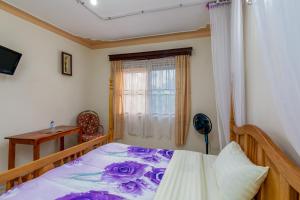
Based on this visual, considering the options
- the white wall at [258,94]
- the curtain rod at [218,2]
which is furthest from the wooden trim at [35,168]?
the curtain rod at [218,2]

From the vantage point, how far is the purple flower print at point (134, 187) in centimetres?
132

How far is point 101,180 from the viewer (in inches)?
58.4

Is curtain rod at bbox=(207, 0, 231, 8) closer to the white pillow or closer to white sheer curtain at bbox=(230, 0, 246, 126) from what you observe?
white sheer curtain at bbox=(230, 0, 246, 126)

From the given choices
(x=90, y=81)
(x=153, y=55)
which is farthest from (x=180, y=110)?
(x=90, y=81)

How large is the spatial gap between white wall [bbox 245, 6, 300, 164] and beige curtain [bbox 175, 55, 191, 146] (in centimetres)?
153

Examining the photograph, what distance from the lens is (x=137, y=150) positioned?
2.29m

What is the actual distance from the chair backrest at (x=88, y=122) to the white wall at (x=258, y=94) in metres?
2.97

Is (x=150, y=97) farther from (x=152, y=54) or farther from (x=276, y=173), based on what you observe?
(x=276, y=173)

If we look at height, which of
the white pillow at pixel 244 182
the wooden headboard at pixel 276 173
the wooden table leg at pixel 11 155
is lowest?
the wooden table leg at pixel 11 155

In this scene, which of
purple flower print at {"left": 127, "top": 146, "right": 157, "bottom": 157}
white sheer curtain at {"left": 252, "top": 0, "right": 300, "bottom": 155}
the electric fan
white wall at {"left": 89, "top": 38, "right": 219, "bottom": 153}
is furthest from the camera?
white wall at {"left": 89, "top": 38, "right": 219, "bottom": 153}

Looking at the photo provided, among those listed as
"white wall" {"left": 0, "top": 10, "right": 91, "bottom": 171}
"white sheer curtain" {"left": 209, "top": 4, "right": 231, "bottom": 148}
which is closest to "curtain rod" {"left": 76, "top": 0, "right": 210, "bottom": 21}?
"white sheer curtain" {"left": 209, "top": 4, "right": 231, "bottom": 148}

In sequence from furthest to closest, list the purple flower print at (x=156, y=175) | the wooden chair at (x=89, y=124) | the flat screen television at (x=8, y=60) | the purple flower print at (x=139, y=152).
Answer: the wooden chair at (x=89, y=124) < the flat screen television at (x=8, y=60) < the purple flower print at (x=139, y=152) < the purple flower print at (x=156, y=175)

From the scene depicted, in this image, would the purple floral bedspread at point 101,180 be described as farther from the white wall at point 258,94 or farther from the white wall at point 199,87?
the white wall at point 199,87

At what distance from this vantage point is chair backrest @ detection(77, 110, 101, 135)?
368cm
